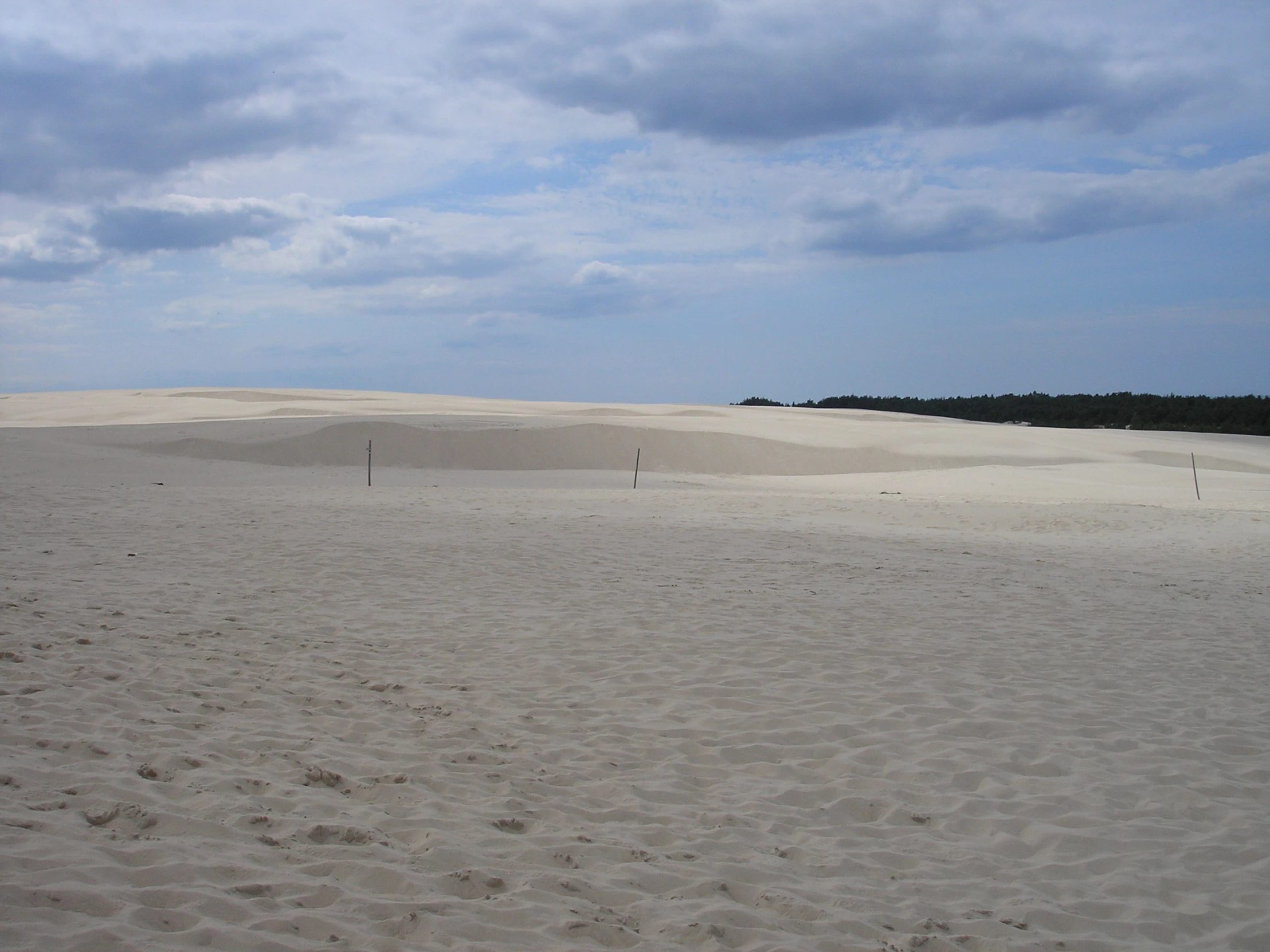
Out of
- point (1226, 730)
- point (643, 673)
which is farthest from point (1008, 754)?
point (643, 673)

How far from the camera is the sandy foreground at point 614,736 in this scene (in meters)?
3.10

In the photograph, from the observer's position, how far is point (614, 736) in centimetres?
476

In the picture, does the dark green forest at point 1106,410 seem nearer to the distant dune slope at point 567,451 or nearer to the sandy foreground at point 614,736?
the distant dune slope at point 567,451

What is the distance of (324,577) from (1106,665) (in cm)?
643

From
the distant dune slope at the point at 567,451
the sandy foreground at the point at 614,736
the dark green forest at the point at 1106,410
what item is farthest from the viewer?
the dark green forest at the point at 1106,410

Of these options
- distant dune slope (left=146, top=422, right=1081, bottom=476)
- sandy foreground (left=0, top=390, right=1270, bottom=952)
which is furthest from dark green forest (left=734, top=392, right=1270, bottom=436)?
sandy foreground (left=0, top=390, right=1270, bottom=952)

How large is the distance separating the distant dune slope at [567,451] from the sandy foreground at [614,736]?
372 inches

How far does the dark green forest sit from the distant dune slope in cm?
2228

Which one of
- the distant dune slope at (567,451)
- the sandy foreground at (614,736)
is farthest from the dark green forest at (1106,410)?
the sandy foreground at (614,736)

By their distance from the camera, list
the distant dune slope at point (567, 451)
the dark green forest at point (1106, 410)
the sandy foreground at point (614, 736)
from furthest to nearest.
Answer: the dark green forest at point (1106, 410), the distant dune slope at point (567, 451), the sandy foreground at point (614, 736)

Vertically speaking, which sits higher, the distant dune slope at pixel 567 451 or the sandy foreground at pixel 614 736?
the distant dune slope at pixel 567 451

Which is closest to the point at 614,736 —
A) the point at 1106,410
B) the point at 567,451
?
the point at 567,451

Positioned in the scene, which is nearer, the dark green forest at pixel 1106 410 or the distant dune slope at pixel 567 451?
the distant dune slope at pixel 567 451

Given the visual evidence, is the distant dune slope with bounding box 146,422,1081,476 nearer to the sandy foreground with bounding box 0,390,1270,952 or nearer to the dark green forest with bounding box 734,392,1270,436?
the sandy foreground with bounding box 0,390,1270,952
